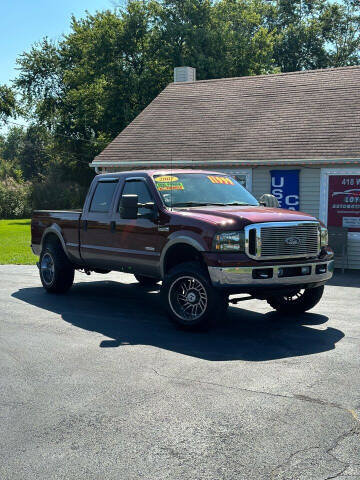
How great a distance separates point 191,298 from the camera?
26.7ft

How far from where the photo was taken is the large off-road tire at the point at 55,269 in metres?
11.1

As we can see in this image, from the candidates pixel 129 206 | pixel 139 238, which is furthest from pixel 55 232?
pixel 129 206

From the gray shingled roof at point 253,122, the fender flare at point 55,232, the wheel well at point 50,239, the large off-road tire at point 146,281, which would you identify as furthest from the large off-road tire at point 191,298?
the gray shingled roof at point 253,122

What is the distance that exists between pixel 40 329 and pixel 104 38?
35716 mm

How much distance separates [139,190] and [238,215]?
212 cm

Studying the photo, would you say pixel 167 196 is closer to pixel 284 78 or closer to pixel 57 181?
pixel 284 78

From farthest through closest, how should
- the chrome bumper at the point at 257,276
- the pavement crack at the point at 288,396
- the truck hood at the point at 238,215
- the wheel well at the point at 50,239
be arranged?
the wheel well at the point at 50,239 < the truck hood at the point at 238,215 < the chrome bumper at the point at 257,276 < the pavement crack at the point at 288,396

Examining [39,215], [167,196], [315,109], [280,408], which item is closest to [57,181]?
[315,109]

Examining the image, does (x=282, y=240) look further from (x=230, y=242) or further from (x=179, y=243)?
(x=179, y=243)

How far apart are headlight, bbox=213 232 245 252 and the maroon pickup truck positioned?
1cm

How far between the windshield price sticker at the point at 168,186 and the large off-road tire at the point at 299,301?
2.22 metres

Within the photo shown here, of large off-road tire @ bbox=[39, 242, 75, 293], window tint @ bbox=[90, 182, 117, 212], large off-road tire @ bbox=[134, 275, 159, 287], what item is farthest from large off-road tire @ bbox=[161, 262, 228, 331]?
large off-road tire @ bbox=[134, 275, 159, 287]

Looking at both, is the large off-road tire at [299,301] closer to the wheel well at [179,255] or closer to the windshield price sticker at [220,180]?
the wheel well at [179,255]

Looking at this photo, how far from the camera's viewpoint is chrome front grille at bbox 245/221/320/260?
790cm
